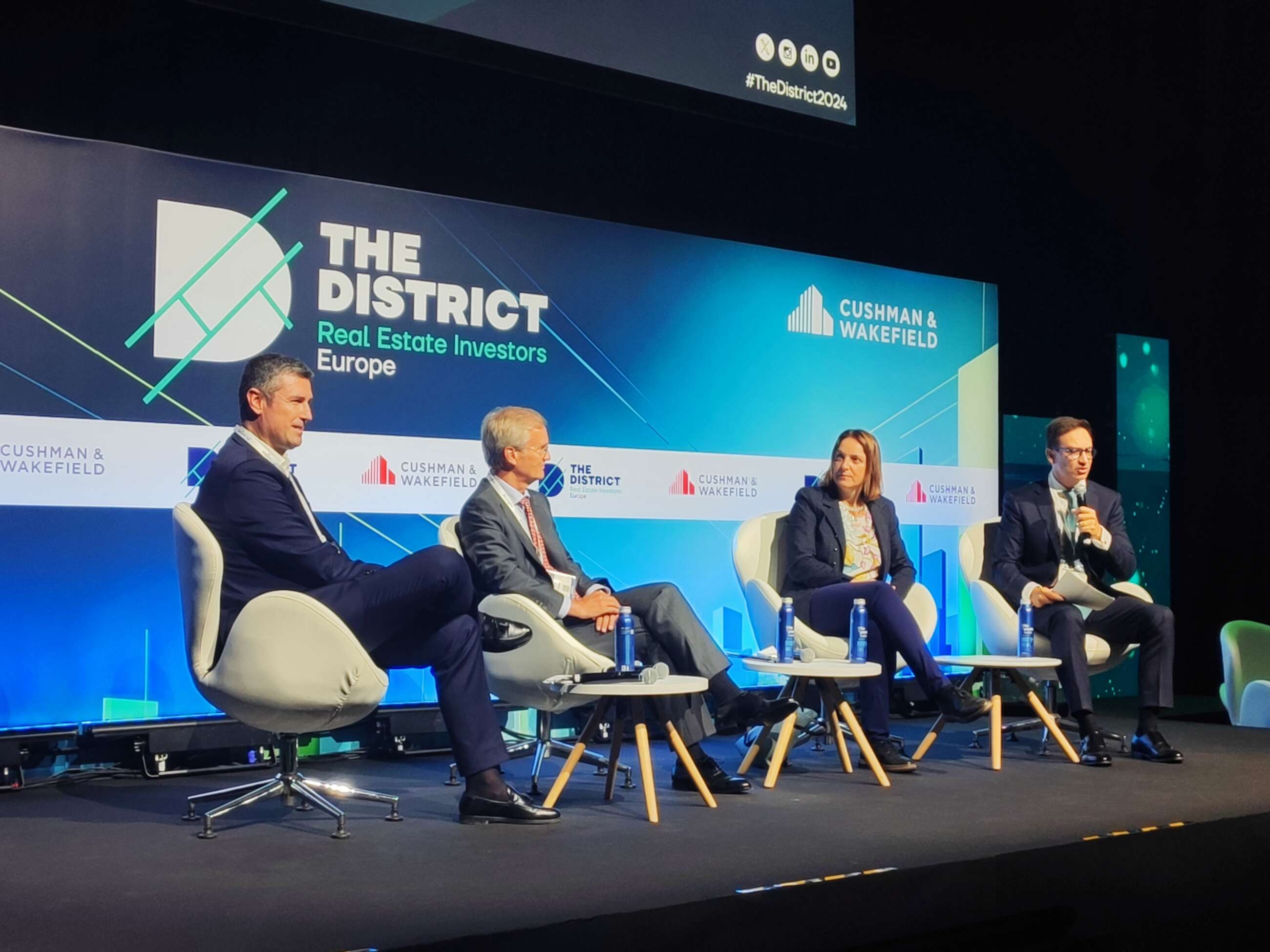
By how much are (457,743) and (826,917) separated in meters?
1.22

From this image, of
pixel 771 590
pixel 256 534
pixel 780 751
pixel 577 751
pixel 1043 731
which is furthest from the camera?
pixel 1043 731

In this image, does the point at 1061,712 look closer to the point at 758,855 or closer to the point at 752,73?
the point at 752,73

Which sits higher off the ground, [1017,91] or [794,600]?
[1017,91]

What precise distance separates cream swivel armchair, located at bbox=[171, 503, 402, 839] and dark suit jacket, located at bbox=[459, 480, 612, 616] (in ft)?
2.04

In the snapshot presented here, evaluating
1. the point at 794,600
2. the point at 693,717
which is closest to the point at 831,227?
the point at 794,600

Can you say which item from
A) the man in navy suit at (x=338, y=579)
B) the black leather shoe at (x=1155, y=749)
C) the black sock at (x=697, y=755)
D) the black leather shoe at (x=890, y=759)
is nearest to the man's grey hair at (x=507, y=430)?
the man in navy suit at (x=338, y=579)

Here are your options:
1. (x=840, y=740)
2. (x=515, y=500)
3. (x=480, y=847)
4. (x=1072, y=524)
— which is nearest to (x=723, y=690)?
(x=840, y=740)

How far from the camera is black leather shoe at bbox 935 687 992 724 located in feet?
14.6

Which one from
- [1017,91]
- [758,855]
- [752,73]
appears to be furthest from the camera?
[1017,91]

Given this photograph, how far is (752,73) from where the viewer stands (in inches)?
219

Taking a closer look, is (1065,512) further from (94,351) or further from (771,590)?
(94,351)

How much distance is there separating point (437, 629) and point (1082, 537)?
9.11ft

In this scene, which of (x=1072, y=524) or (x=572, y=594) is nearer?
(x=572, y=594)

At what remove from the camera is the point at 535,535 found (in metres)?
4.17
